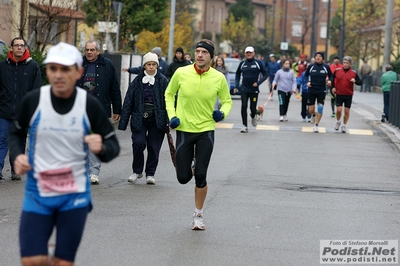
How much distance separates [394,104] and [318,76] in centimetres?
300

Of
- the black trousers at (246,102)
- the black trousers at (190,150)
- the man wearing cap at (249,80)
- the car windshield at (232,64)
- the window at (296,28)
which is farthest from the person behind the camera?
the window at (296,28)

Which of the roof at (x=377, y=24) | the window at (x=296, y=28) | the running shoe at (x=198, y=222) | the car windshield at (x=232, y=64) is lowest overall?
the running shoe at (x=198, y=222)

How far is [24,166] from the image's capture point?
5023 millimetres

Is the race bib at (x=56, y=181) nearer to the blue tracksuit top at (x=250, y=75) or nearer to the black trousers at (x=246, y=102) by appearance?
the black trousers at (x=246, y=102)

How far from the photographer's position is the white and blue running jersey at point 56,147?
514 centimetres

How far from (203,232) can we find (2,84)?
14.0 feet

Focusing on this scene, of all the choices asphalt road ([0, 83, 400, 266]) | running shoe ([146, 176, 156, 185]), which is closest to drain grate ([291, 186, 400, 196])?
asphalt road ([0, 83, 400, 266])

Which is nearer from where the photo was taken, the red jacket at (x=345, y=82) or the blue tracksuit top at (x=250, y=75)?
the red jacket at (x=345, y=82)

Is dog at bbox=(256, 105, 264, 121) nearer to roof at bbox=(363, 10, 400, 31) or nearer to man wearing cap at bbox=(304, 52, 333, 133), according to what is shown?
man wearing cap at bbox=(304, 52, 333, 133)

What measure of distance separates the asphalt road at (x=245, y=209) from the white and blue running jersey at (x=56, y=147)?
2101 mm

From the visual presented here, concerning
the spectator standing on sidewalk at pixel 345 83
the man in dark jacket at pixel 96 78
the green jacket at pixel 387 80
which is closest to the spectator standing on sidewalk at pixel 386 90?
the green jacket at pixel 387 80

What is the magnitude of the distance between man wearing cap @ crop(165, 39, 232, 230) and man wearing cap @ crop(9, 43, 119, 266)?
3.42 m

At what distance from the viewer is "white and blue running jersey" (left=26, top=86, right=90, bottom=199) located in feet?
16.9

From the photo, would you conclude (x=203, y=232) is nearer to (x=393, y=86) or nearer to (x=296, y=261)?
(x=296, y=261)
